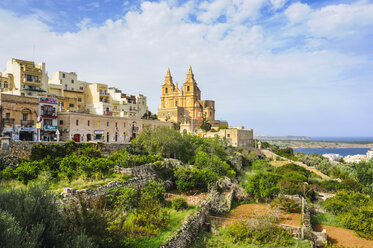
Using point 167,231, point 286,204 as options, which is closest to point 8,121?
point 167,231

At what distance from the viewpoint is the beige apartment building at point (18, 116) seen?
24.3m

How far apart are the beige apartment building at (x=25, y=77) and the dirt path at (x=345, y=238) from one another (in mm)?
34783

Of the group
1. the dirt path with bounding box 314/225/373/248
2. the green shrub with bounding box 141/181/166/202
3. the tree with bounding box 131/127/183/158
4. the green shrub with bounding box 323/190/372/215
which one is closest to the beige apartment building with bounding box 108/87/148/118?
the tree with bounding box 131/127/183/158

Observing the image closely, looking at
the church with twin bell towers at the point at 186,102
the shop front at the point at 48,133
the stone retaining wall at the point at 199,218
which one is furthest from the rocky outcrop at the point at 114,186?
the church with twin bell towers at the point at 186,102

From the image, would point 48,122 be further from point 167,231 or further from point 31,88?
point 167,231

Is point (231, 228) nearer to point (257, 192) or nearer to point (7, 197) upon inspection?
point (257, 192)

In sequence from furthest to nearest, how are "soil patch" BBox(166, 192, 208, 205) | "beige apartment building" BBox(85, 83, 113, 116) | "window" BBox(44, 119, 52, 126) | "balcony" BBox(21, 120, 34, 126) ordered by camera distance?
"beige apartment building" BBox(85, 83, 113, 116) < "window" BBox(44, 119, 52, 126) < "balcony" BBox(21, 120, 34, 126) < "soil patch" BBox(166, 192, 208, 205)

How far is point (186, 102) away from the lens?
70625 mm

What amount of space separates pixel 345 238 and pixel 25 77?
3783cm

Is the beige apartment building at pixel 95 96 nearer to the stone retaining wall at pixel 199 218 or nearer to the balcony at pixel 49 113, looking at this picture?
the balcony at pixel 49 113

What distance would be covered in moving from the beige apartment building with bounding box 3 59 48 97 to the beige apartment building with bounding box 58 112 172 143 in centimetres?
843

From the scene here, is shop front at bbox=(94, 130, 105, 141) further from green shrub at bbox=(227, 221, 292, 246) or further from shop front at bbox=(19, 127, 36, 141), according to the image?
green shrub at bbox=(227, 221, 292, 246)

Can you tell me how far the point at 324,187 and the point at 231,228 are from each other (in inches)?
827

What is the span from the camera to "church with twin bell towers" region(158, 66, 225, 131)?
65.2 m
